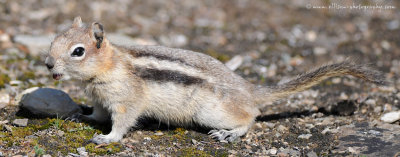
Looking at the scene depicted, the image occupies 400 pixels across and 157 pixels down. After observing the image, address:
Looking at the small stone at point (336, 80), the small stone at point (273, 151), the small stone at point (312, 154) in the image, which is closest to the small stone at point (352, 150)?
the small stone at point (312, 154)

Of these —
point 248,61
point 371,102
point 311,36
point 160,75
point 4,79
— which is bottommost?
point 371,102

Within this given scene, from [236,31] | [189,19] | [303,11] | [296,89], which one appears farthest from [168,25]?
[296,89]

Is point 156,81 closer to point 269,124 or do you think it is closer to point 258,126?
point 258,126

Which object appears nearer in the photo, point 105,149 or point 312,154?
point 105,149

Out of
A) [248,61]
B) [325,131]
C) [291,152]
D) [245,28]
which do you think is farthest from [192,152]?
[245,28]

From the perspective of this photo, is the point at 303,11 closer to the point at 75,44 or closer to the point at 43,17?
the point at 43,17

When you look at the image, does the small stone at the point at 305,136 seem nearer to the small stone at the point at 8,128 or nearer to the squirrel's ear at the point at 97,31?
the squirrel's ear at the point at 97,31

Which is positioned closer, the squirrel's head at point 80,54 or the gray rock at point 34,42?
the squirrel's head at point 80,54
